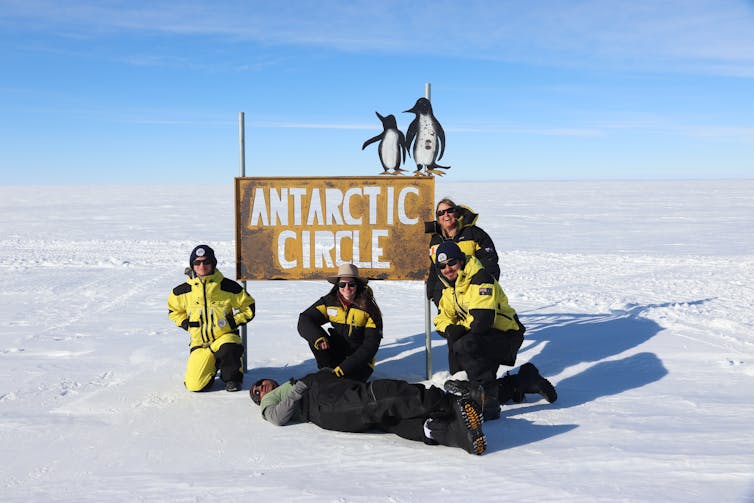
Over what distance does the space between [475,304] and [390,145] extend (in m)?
1.64

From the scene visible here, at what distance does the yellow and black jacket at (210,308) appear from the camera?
4.75m

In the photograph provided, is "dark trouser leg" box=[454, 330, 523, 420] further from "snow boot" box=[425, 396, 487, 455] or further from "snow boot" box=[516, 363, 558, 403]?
"snow boot" box=[425, 396, 487, 455]

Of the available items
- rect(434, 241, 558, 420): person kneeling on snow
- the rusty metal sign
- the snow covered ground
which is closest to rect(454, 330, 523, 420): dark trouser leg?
rect(434, 241, 558, 420): person kneeling on snow

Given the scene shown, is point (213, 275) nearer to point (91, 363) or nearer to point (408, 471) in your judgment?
point (91, 363)

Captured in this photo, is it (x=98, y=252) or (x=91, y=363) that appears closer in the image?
(x=91, y=363)

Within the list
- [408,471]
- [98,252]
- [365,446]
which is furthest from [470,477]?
[98,252]

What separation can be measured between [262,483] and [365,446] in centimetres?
73

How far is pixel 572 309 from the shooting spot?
25.9 feet

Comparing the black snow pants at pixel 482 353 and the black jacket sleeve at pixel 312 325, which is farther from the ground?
the black jacket sleeve at pixel 312 325

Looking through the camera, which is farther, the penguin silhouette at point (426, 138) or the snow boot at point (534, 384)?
the penguin silhouette at point (426, 138)

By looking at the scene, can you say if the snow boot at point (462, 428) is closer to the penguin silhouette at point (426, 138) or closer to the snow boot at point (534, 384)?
the snow boot at point (534, 384)

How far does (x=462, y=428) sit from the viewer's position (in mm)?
3457

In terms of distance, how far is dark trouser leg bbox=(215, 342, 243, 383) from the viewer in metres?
4.73

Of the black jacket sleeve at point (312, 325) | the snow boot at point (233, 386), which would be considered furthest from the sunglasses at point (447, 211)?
the snow boot at point (233, 386)
